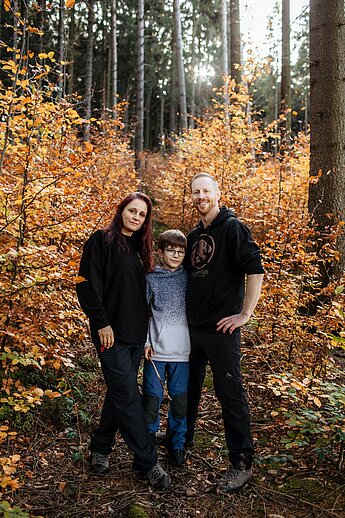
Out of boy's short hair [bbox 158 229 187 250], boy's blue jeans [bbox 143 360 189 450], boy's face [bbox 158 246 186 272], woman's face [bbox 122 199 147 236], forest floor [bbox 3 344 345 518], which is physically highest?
woman's face [bbox 122 199 147 236]

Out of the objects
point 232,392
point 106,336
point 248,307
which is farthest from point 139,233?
point 232,392

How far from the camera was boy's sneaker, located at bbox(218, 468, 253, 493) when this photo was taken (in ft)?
9.22

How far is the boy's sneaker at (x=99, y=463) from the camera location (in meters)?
3.01

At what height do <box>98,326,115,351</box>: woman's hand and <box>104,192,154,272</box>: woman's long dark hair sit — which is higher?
<box>104,192,154,272</box>: woman's long dark hair

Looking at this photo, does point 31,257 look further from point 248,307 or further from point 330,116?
point 330,116

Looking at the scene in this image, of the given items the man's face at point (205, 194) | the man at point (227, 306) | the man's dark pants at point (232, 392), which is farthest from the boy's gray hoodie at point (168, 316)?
the man's face at point (205, 194)

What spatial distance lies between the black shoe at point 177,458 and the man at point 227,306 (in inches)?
14.8

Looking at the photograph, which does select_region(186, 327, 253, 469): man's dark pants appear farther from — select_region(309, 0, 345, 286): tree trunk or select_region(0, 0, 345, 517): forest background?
select_region(309, 0, 345, 286): tree trunk

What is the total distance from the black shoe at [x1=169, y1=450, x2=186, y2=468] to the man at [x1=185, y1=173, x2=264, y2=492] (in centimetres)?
38

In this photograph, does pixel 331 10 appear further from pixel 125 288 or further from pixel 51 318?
pixel 51 318

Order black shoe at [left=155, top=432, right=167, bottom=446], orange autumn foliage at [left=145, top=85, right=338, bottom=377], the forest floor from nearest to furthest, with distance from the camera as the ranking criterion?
the forest floor
black shoe at [left=155, top=432, right=167, bottom=446]
orange autumn foliage at [left=145, top=85, right=338, bottom=377]

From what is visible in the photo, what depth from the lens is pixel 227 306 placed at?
9.53ft

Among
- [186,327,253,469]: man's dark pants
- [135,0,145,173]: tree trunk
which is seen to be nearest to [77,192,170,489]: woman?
[186,327,253,469]: man's dark pants

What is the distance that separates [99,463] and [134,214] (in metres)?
1.83
